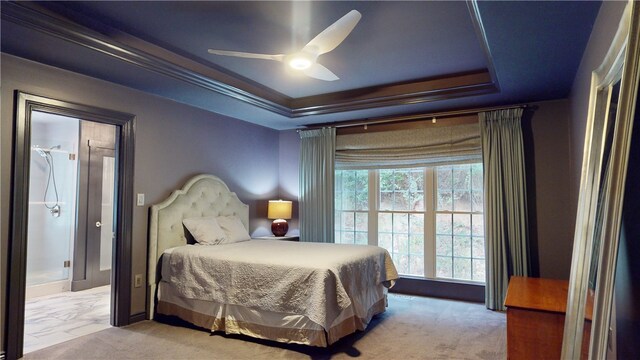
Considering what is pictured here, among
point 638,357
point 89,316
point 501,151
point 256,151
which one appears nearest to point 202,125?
point 256,151

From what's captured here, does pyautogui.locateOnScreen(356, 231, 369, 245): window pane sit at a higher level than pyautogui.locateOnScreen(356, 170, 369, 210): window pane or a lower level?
lower

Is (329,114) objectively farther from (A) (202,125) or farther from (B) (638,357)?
(B) (638,357)

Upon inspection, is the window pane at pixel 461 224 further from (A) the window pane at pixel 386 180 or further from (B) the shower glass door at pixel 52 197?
(B) the shower glass door at pixel 52 197

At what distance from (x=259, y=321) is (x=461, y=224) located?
270 centimetres

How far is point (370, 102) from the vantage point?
416 cm

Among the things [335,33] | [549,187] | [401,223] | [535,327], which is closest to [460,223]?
[401,223]

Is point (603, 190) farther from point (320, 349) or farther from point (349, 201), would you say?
point (349, 201)

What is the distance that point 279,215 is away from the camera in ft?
16.8

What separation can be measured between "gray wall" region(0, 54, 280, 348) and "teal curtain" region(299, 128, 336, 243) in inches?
22.3

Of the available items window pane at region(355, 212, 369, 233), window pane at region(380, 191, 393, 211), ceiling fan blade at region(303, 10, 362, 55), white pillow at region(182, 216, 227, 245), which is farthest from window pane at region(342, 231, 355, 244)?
ceiling fan blade at region(303, 10, 362, 55)

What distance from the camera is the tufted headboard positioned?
3.61m

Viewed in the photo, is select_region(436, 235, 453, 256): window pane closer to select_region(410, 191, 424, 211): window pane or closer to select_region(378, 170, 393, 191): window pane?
select_region(410, 191, 424, 211): window pane

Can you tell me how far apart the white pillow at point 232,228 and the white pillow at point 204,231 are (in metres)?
0.11

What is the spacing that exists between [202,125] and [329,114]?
155 cm
